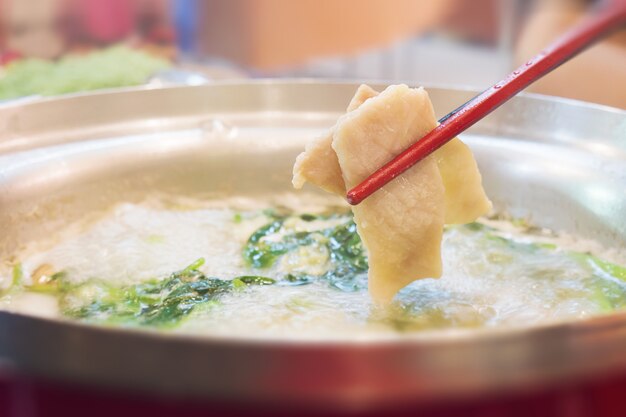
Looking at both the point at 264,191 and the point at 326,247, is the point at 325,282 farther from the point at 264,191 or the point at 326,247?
the point at 264,191

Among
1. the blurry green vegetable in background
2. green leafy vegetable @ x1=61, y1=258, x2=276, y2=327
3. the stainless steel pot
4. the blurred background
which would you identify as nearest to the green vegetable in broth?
green leafy vegetable @ x1=61, y1=258, x2=276, y2=327

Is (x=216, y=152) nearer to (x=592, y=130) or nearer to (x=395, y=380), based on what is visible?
(x=592, y=130)

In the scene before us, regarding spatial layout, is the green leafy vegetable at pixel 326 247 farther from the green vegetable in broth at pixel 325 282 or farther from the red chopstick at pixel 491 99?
the red chopstick at pixel 491 99

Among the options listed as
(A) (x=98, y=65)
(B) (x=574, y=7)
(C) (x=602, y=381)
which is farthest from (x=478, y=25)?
(C) (x=602, y=381)

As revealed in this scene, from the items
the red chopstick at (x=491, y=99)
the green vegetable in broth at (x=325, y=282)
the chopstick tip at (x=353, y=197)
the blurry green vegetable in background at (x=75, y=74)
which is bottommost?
the green vegetable in broth at (x=325, y=282)

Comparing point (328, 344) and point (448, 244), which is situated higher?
point (328, 344)

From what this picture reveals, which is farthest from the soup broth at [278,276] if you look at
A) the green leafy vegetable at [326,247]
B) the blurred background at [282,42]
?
the blurred background at [282,42]
